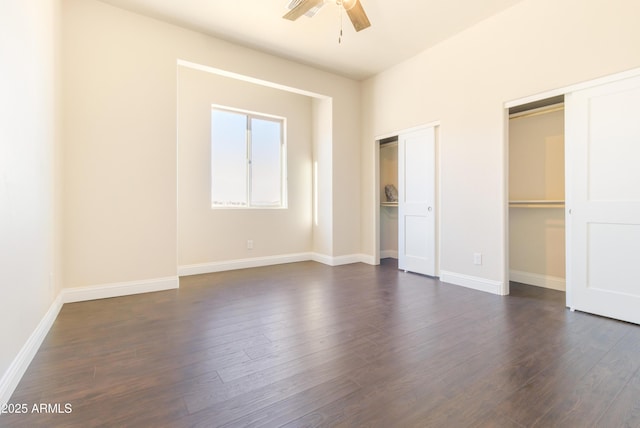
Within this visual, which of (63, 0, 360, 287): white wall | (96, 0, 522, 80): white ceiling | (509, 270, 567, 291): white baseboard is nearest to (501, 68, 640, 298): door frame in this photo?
(509, 270, 567, 291): white baseboard

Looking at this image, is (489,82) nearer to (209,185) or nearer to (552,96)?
(552,96)

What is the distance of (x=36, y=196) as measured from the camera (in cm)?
217

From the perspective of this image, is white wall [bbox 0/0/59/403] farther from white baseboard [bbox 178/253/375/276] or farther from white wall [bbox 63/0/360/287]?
white baseboard [bbox 178/253/375/276]

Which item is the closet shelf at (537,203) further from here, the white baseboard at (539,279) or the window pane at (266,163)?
the window pane at (266,163)

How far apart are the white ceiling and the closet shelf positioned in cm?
220

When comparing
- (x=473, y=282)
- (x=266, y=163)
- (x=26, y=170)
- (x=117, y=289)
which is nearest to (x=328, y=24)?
(x=266, y=163)

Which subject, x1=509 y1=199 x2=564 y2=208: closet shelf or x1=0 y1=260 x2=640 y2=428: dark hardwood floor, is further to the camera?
x1=509 y1=199 x2=564 y2=208: closet shelf

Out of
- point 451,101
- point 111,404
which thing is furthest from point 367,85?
point 111,404

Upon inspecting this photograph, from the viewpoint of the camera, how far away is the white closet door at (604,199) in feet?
8.11

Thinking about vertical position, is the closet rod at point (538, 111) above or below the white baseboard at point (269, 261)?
above

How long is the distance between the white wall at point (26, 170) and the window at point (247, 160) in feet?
6.98

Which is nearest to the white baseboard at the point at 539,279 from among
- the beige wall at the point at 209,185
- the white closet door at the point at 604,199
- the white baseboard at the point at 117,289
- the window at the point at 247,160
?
the white closet door at the point at 604,199

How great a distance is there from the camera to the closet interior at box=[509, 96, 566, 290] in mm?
3523

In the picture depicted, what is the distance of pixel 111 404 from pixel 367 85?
17.0ft
